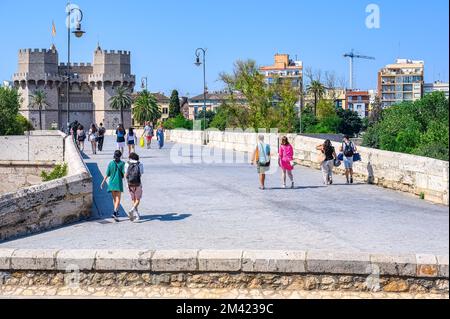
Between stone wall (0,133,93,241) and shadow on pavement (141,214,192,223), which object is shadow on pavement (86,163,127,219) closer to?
stone wall (0,133,93,241)

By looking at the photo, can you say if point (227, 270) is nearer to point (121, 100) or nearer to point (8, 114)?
point (8, 114)

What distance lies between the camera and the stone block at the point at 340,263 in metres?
7.77

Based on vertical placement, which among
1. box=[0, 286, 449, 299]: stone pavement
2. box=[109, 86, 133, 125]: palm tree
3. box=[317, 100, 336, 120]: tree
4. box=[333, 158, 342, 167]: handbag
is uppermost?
box=[109, 86, 133, 125]: palm tree

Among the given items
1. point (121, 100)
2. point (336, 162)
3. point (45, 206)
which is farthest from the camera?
point (121, 100)

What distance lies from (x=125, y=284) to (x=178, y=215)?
404 centimetres

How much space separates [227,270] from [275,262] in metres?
0.54

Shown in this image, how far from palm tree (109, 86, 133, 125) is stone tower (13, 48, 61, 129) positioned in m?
8.90

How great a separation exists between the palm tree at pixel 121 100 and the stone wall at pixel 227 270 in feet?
322

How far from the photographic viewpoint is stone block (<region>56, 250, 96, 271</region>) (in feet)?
26.9

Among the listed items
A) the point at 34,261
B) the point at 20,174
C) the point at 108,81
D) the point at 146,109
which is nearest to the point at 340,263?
the point at 34,261

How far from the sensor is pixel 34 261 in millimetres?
8305

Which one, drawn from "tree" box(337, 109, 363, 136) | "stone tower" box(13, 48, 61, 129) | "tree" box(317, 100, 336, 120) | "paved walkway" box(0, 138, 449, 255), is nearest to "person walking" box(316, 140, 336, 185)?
"paved walkway" box(0, 138, 449, 255)

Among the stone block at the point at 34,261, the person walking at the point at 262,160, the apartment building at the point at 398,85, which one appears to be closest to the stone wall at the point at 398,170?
the person walking at the point at 262,160
